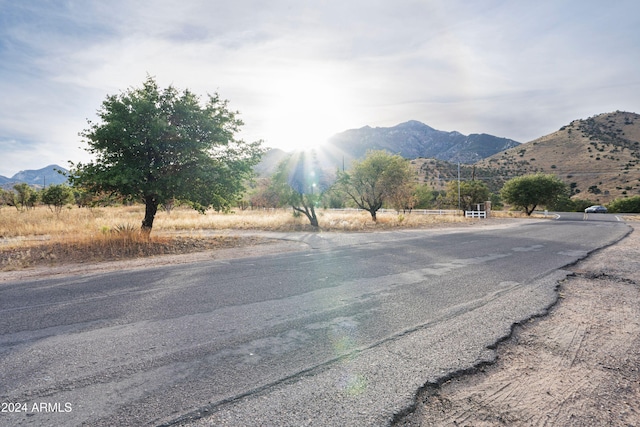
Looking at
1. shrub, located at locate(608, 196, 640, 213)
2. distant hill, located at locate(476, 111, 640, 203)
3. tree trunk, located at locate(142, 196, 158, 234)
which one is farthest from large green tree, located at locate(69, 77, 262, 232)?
distant hill, located at locate(476, 111, 640, 203)

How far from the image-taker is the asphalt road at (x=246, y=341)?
9.07ft

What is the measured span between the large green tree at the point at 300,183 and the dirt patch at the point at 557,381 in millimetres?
19208

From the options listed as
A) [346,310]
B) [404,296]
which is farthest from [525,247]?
[346,310]

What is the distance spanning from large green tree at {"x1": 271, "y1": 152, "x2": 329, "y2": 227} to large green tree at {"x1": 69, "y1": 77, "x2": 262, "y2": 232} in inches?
360

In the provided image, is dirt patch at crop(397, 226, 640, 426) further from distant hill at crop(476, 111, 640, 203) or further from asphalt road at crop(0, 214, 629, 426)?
distant hill at crop(476, 111, 640, 203)

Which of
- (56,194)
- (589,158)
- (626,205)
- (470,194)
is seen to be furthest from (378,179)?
(589,158)

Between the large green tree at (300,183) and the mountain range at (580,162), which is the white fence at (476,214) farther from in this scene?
the mountain range at (580,162)

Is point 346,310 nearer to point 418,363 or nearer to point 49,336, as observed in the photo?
point 418,363

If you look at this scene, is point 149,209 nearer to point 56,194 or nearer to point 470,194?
point 56,194

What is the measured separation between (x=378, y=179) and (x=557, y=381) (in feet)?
89.9

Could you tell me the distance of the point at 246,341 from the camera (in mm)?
4066

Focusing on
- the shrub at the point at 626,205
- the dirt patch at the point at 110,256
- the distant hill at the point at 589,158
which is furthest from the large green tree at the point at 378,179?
the distant hill at the point at 589,158

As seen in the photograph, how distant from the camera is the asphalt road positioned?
277cm

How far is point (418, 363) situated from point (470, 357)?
25.2 inches
